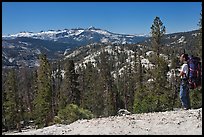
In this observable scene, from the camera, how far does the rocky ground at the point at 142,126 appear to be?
969 cm

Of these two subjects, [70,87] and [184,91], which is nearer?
[184,91]

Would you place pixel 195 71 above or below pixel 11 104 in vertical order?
above

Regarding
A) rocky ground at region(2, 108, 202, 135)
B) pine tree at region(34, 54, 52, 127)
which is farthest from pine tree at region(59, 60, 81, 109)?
rocky ground at region(2, 108, 202, 135)

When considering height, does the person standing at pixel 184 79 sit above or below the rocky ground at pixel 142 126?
above

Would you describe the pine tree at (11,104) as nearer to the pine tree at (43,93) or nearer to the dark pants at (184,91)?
the pine tree at (43,93)

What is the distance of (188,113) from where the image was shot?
1164 centimetres

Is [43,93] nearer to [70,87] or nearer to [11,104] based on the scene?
[70,87]

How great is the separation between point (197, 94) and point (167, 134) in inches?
858

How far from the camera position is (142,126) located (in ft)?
33.8

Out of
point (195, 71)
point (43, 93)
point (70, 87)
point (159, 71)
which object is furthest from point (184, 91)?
point (70, 87)

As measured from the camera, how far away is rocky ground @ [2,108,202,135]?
31.8 ft

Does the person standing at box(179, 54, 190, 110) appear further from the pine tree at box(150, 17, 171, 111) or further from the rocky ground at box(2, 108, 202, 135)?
the pine tree at box(150, 17, 171, 111)

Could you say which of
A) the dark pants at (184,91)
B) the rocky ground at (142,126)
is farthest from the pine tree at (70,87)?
the rocky ground at (142,126)

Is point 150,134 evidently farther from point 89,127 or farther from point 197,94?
point 197,94
